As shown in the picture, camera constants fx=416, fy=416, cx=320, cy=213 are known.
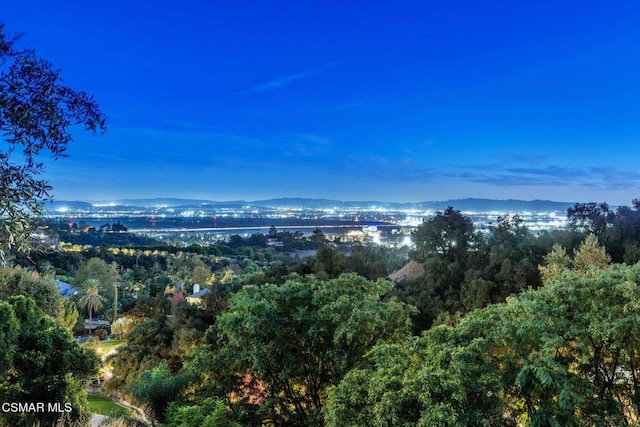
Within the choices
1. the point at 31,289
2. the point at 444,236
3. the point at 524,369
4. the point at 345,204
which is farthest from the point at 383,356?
the point at 345,204

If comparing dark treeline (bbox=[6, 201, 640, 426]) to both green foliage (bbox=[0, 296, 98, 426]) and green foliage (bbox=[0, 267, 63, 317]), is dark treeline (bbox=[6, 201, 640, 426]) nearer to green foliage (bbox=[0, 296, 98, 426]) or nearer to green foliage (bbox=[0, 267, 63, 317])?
green foliage (bbox=[0, 267, 63, 317])

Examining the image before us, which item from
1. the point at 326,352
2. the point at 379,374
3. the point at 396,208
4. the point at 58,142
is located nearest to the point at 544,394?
the point at 379,374

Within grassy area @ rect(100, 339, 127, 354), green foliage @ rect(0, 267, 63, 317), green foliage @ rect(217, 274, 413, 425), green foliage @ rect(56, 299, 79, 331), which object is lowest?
grassy area @ rect(100, 339, 127, 354)

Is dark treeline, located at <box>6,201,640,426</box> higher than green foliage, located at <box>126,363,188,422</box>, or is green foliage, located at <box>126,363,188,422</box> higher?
dark treeline, located at <box>6,201,640,426</box>
